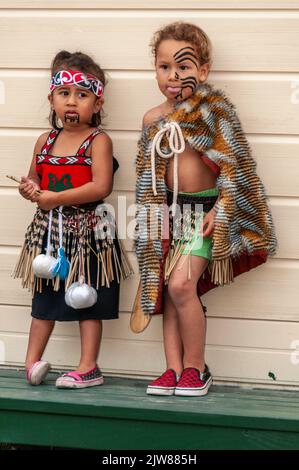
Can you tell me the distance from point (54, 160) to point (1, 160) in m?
0.34

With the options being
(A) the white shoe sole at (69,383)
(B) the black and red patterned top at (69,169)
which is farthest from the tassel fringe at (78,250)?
(A) the white shoe sole at (69,383)

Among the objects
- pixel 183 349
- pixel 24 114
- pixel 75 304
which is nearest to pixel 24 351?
pixel 75 304

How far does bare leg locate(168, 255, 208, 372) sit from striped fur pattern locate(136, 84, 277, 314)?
0.07 m

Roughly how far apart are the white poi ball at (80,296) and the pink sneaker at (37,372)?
0.87 ft

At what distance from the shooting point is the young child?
10.8 ft

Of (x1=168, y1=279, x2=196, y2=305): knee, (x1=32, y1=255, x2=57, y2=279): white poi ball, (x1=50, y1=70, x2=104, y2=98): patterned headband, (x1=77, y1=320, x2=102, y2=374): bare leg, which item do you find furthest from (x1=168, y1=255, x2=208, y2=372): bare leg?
(x1=50, y1=70, x2=104, y2=98): patterned headband

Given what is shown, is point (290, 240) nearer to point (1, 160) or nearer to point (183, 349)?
point (183, 349)

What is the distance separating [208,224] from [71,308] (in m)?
0.65

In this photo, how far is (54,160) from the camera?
3473 mm

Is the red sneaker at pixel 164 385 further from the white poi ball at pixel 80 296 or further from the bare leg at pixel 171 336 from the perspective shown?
the white poi ball at pixel 80 296

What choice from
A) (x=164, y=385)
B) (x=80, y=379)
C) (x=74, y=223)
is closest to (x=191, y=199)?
(x=74, y=223)

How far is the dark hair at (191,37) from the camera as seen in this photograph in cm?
330

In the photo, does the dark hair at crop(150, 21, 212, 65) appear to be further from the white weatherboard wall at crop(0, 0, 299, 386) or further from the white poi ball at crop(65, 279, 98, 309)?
the white poi ball at crop(65, 279, 98, 309)

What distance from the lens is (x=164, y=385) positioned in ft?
10.9
